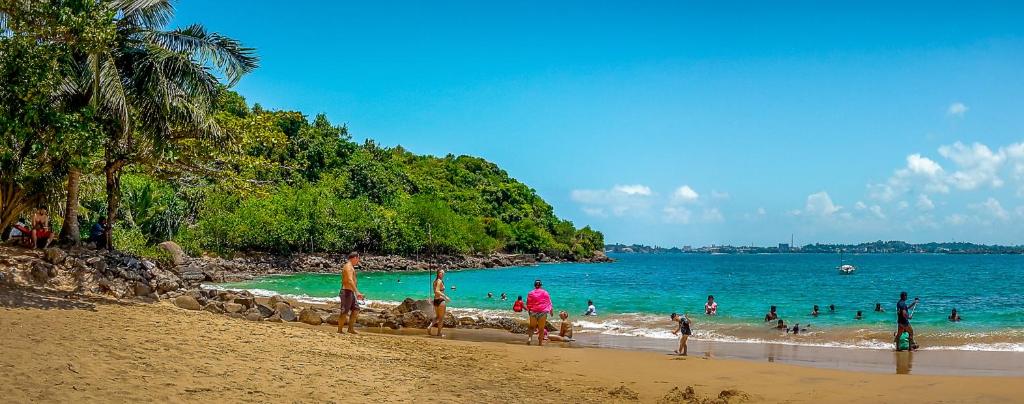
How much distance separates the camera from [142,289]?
58.2ft

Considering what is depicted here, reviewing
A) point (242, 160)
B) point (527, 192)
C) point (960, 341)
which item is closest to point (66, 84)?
point (242, 160)

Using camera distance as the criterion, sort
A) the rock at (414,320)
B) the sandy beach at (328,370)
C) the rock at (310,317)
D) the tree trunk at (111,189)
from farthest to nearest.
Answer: the rock at (414,320), the tree trunk at (111,189), the rock at (310,317), the sandy beach at (328,370)

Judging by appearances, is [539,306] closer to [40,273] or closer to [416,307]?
[416,307]

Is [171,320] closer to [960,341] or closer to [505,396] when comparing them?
[505,396]

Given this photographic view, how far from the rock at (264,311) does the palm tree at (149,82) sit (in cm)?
457

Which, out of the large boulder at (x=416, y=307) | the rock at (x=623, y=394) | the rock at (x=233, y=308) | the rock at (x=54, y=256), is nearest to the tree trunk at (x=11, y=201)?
the rock at (x=54, y=256)

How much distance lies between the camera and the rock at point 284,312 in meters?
18.8

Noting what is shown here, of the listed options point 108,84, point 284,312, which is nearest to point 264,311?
point 284,312

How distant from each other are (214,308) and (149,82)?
5550mm

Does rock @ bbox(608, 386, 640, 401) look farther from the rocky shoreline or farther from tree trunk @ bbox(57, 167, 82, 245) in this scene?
tree trunk @ bbox(57, 167, 82, 245)

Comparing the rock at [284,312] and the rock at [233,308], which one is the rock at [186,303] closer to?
the rock at [233,308]

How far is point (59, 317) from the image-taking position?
40.3 feet

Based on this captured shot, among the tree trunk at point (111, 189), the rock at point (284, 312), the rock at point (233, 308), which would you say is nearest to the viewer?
the rock at point (233, 308)

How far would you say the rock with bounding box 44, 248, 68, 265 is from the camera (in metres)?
16.8
